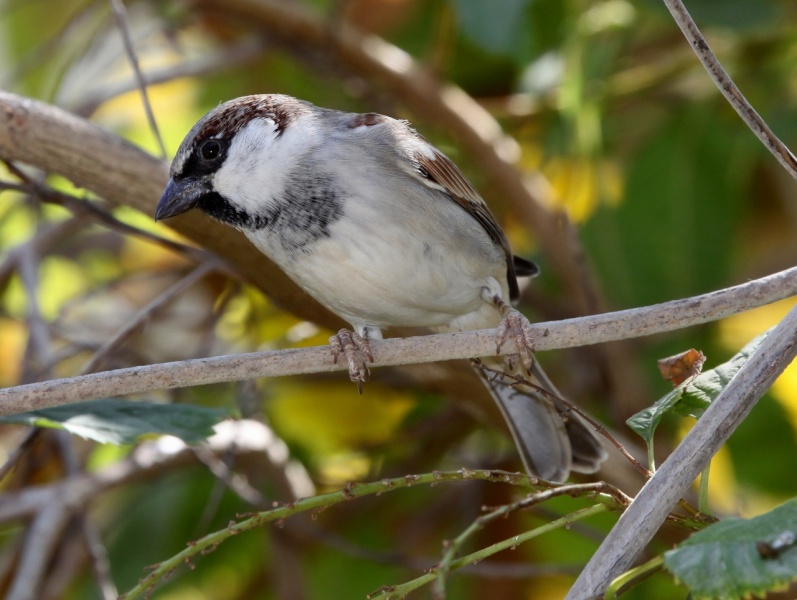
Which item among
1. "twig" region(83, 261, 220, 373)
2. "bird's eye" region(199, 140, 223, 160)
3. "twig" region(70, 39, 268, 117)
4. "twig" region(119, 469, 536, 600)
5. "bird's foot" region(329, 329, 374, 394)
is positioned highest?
"twig" region(70, 39, 268, 117)

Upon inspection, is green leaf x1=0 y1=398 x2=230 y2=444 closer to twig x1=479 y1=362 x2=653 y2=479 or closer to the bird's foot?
the bird's foot

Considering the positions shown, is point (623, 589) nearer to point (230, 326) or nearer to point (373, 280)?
point (373, 280)

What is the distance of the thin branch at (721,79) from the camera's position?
1.52 m

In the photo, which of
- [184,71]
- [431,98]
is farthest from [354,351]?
[184,71]

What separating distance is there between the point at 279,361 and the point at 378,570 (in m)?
1.62

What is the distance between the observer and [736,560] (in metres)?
1.22

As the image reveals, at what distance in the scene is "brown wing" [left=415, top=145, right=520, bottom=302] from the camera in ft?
8.05

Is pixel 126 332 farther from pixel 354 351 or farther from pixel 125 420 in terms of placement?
pixel 354 351

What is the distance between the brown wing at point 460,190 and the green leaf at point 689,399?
A: 969 millimetres

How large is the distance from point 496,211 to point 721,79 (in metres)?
2.25

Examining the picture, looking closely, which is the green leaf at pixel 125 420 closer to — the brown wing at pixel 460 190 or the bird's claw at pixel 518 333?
the bird's claw at pixel 518 333

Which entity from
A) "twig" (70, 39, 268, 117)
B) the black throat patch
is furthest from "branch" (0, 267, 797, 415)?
"twig" (70, 39, 268, 117)

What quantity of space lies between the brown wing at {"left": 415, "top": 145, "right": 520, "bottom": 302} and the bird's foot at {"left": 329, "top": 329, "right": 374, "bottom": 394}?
1.53 feet

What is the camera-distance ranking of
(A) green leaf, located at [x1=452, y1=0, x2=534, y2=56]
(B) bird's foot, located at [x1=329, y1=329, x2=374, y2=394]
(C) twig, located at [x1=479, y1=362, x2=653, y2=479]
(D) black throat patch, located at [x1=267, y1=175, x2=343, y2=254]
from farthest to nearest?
(A) green leaf, located at [x1=452, y1=0, x2=534, y2=56], (D) black throat patch, located at [x1=267, y1=175, x2=343, y2=254], (B) bird's foot, located at [x1=329, y1=329, x2=374, y2=394], (C) twig, located at [x1=479, y1=362, x2=653, y2=479]
